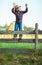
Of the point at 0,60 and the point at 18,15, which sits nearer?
the point at 0,60

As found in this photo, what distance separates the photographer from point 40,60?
28.1ft

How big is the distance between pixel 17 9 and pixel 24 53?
94.9 inches

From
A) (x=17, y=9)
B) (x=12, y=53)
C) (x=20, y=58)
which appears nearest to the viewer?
(x=20, y=58)

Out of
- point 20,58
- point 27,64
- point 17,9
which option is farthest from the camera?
point 17,9

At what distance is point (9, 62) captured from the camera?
28.0 ft

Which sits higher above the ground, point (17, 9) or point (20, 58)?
point (17, 9)

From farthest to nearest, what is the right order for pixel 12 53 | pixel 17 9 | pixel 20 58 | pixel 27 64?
pixel 17 9 → pixel 12 53 → pixel 20 58 → pixel 27 64

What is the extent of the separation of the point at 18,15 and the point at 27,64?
3.68 meters

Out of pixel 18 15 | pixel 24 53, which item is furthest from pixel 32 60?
pixel 18 15

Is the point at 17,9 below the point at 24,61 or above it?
above

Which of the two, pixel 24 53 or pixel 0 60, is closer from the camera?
pixel 0 60

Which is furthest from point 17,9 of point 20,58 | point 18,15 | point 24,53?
point 20,58

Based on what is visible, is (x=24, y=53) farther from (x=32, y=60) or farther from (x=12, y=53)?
(x=32, y=60)

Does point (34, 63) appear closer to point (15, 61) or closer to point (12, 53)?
point (15, 61)
